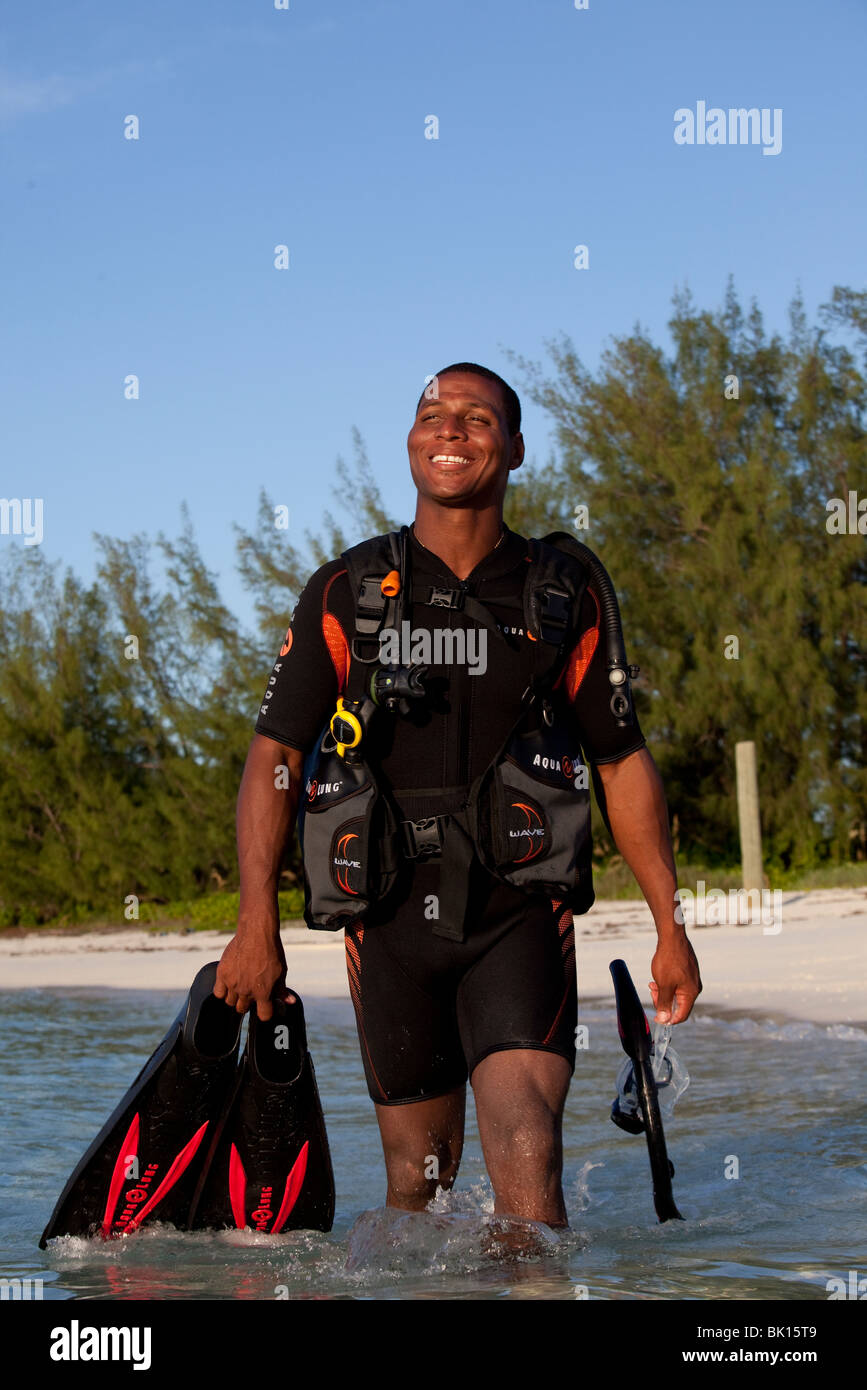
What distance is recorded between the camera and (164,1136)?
3.75 meters

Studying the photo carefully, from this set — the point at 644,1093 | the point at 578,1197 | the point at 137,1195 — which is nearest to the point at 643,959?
the point at 578,1197

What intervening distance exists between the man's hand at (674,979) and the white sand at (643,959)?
14.8 feet

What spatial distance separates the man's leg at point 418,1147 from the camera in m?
3.35

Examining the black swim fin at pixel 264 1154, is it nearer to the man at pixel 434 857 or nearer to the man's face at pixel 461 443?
the man at pixel 434 857

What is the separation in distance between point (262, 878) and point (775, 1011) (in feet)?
17.8

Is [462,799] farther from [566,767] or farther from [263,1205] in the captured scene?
[263,1205]

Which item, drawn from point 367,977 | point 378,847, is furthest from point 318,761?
point 367,977

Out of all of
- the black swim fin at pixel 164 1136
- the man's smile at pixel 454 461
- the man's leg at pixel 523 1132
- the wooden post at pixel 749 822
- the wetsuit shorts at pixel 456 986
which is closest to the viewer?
the man's leg at pixel 523 1132

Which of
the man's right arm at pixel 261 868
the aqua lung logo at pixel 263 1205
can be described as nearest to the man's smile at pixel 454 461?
the man's right arm at pixel 261 868

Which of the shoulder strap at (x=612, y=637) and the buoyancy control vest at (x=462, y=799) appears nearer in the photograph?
the buoyancy control vest at (x=462, y=799)

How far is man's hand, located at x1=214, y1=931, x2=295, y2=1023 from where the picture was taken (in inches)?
131

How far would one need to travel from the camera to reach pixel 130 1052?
8.05 metres
